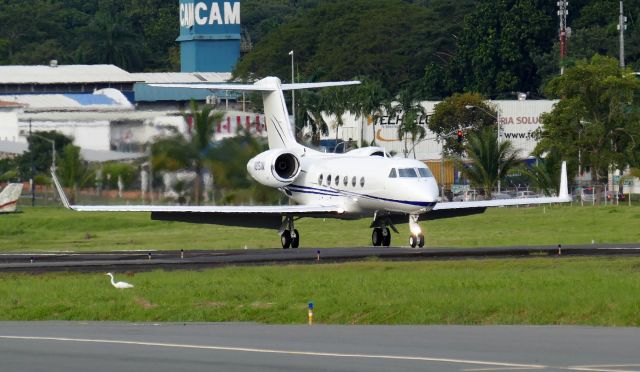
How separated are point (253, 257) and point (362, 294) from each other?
1466 centimetres

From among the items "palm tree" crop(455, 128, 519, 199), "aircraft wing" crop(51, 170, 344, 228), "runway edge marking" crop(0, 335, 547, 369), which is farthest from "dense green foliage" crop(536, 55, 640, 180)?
"runway edge marking" crop(0, 335, 547, 369)

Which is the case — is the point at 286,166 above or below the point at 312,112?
below

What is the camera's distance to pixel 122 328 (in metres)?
29.6

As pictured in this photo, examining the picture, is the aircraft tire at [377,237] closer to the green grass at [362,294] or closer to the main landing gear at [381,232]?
the main landing gear at [381,232]

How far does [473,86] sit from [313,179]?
328ft

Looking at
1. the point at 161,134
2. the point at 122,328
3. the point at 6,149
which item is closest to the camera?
the point at 122,328

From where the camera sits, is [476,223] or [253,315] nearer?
[253,315]

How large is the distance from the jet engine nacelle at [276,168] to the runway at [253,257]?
3766 mm

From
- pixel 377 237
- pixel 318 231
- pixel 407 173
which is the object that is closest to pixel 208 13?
pixel 318 231

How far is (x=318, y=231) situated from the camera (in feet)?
230

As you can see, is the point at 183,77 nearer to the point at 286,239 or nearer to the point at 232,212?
the point at 286,239

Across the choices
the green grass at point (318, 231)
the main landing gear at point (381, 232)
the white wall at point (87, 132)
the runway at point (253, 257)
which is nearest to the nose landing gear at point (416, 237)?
the runway at point (253, 257)

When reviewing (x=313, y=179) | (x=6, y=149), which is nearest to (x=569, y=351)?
(x=313, y=179)

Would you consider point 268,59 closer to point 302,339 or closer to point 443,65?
point 443,65
